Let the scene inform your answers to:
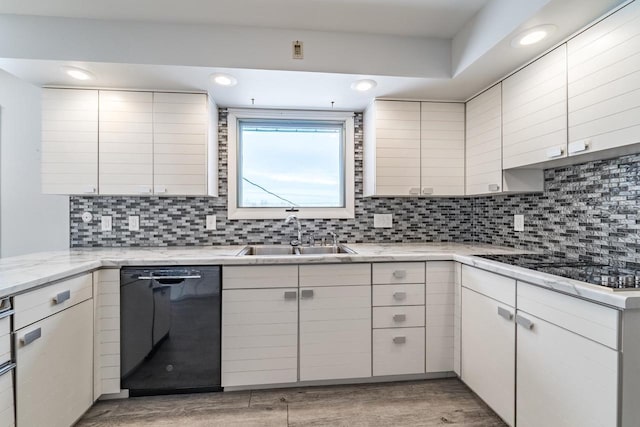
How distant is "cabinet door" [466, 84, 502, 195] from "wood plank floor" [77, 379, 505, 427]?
138 cm

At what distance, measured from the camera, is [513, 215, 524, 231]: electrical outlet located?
2.06 m

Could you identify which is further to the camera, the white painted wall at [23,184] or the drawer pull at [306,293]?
the white painted wall at [23,184]

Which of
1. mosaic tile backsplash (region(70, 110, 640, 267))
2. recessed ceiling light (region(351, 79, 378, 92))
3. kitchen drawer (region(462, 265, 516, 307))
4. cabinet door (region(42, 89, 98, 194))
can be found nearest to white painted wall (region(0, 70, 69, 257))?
mosaic tile backsplash (region(70, 110, 640, 267))

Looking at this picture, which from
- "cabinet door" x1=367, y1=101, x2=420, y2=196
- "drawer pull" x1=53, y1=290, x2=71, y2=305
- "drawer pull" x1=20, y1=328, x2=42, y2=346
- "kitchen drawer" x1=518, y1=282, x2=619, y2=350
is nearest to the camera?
"kitchen drawer" x1=518, y1=282, x2=619, y2=350

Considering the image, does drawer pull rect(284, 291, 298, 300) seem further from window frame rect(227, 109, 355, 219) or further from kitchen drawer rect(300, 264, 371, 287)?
window frame rect(227, 109, 355, 219)

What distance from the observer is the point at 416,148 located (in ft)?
7.27

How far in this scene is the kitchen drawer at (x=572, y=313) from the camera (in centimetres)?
95

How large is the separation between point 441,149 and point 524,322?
137cm

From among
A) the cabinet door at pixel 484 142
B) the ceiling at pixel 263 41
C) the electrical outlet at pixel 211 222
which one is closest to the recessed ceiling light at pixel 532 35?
the ceiling at pixel 263 41

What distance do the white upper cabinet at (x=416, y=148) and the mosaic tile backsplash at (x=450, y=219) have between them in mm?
326

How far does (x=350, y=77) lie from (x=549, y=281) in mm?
1549

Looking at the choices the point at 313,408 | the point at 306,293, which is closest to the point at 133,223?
the point at 306,293

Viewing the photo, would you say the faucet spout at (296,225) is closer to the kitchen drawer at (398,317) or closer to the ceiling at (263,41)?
the kitchen drawer at (398,317)

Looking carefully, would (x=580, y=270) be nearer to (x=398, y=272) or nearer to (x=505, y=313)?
(x=505, y=313)
